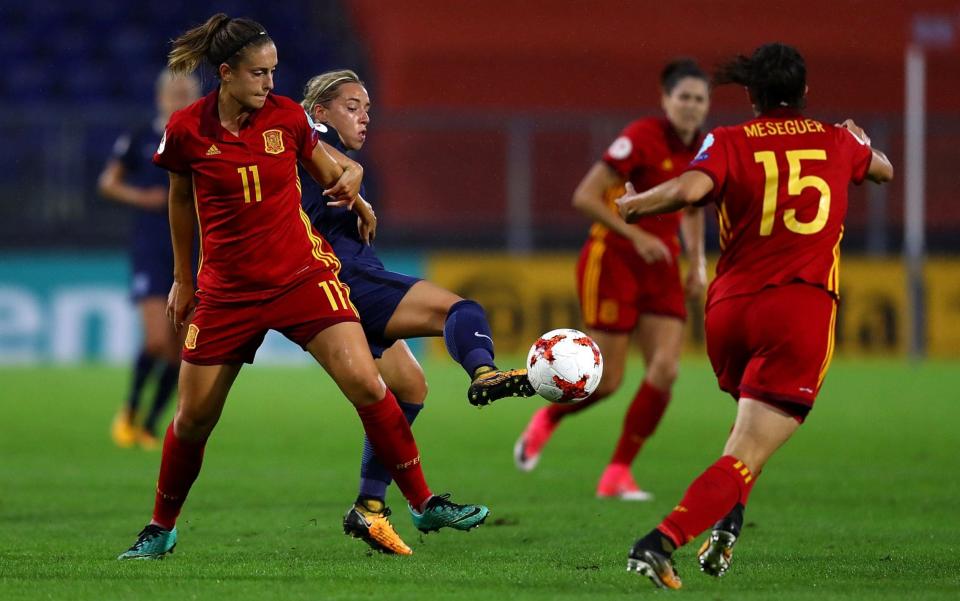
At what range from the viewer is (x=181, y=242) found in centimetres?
599

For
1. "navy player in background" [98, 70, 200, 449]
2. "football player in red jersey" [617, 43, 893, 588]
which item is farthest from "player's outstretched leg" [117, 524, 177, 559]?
"navy player in background" [98, 70, 200, 449]

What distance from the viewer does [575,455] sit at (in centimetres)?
1050

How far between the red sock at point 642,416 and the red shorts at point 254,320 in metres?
3.10

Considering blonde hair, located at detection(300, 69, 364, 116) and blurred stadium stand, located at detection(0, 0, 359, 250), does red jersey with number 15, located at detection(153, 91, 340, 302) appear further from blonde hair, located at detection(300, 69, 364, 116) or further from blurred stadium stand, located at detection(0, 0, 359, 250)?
blurred stadium stand, located at detection(0, 0, 359, 250)

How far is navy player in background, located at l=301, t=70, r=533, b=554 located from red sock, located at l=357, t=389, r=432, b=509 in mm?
260

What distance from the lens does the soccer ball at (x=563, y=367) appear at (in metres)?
5.76

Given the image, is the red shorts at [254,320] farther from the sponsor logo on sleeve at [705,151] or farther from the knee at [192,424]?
the sponsor logo on sleeve at [705,151]

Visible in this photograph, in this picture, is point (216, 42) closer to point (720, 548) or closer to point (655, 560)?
point (655, 560)

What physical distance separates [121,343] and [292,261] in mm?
12423

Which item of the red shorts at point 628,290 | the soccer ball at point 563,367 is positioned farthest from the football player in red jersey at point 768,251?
the red shorts at point 628,290

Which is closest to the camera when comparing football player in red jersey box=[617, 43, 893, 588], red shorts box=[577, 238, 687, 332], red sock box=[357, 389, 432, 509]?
football player in red jersey box=[617, 43, 893, 588]

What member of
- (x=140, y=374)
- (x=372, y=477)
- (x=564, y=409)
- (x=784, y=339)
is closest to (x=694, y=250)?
(x=564, y=409)

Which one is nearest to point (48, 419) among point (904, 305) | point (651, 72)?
point (904, 305)

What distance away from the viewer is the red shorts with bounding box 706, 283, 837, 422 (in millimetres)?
5438
